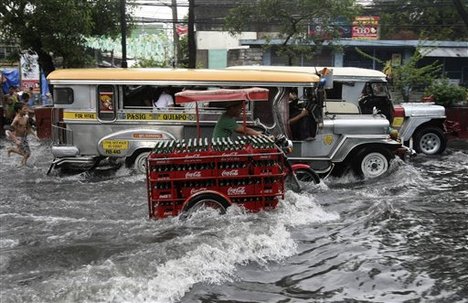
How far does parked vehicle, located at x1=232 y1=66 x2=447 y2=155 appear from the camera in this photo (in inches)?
499

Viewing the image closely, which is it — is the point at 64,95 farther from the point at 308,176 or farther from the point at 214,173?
the point at 214,173

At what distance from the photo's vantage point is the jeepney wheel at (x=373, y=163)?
426 inches

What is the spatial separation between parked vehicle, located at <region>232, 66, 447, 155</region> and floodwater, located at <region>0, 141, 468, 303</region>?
352 cm

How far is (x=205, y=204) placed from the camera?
7012 mm

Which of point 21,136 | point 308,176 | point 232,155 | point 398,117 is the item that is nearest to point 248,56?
point 398,117

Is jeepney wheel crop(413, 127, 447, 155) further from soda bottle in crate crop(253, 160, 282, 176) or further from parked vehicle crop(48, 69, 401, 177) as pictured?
soda bottle in crate crop(253, 160, 282, 176)

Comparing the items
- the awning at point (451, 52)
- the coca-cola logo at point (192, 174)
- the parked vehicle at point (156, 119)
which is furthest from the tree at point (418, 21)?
the coca-cola logo at point (192, 174)

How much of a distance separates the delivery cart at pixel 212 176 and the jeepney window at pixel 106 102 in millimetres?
4292

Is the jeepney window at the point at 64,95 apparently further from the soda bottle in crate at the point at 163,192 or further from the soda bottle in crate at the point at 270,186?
the soda bottle in crate at the point at 270,186

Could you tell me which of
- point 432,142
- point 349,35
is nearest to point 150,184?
point 432,142

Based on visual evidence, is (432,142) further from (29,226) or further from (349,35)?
(349,35)

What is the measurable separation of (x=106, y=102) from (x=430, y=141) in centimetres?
868

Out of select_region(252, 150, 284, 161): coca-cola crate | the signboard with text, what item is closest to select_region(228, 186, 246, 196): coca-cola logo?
select_region(252, 150, 284, 161): coca-cola crate

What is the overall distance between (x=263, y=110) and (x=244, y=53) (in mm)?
20786
